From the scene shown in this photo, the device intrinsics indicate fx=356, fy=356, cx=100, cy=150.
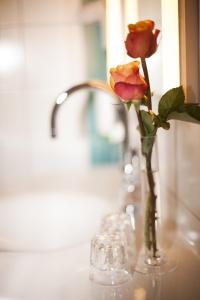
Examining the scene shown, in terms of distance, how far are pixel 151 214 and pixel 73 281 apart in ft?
0.58

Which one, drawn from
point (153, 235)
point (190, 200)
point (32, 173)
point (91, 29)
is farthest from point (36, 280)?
point (91, 29)

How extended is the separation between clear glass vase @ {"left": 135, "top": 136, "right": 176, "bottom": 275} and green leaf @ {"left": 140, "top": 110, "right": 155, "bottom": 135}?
11 millimetres

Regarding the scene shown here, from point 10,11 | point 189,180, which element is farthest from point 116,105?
point 10,11

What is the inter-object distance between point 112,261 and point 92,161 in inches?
43.7

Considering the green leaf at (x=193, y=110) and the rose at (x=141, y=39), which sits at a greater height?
the rose at (x=141, y=39)

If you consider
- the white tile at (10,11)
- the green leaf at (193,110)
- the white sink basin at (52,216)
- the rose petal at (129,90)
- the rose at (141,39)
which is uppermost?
the white tile at (10,11)

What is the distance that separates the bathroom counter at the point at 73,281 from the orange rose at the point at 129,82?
306 mm

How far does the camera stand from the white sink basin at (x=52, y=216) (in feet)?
3.42

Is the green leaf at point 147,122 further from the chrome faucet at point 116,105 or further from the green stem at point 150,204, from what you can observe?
the chrome faucet at point 116,105

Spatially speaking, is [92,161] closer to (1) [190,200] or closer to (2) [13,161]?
(2) [13,161]

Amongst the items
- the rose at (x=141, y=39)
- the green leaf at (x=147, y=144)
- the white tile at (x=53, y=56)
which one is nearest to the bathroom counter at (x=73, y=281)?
the green leaf at (x=147, y=144)

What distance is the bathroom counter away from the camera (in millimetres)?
559

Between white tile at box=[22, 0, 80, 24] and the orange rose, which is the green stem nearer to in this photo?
the orange rose

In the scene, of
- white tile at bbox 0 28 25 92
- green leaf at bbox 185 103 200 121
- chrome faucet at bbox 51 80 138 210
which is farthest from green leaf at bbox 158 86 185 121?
white tile at bbox 0 28 25 92
